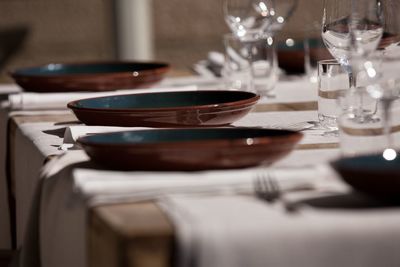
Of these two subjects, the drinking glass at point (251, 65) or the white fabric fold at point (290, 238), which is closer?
the white fabric fold at point (290, 238)

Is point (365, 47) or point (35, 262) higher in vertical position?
point (365, 47)

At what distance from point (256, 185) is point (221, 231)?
19 cm

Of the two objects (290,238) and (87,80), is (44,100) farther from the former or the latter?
(290,238)

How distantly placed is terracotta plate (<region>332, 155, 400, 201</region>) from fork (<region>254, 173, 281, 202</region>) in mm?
79

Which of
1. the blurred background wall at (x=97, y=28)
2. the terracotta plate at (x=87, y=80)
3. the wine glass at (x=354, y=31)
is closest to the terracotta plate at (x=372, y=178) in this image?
the wine glass at (x=354, y=31)

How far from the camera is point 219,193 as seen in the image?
49.1 inches

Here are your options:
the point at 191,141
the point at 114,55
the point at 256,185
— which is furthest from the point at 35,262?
the point at 114,55

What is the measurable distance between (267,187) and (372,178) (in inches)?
5.9

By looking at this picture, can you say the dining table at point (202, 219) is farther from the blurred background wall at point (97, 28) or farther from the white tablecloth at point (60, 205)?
the blurred background wall at point (97, 28)

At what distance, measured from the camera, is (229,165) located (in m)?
1.35

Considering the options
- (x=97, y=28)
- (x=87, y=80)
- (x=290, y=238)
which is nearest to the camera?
(x=290, y=238)

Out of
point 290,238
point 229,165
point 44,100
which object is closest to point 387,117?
point 229,165

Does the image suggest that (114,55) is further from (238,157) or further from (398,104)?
(238,157)

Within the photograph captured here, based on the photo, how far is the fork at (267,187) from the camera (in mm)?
1229
